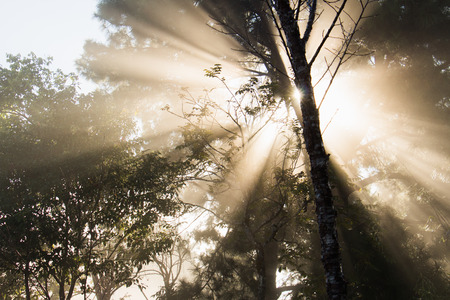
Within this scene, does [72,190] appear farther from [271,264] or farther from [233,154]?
[271,264]

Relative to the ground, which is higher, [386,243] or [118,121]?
[118,121]

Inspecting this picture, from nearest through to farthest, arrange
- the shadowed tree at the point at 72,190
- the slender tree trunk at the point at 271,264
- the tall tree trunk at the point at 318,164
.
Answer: the tall tree trunk at the point at 318,164, the shadowed tree at the point at 72,190, the slender tree trunk at the point at 271,264

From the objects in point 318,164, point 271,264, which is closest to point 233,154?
point 318,164

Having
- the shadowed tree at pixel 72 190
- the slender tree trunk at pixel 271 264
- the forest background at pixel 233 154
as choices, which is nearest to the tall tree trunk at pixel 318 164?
the forest background at pixel 233 154

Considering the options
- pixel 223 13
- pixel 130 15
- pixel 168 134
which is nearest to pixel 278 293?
pixel 168 134

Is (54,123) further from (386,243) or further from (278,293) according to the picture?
(278,293)

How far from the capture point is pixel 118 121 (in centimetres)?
768

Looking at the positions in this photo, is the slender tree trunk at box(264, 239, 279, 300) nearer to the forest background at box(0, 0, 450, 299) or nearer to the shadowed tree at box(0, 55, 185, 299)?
the forest background at box(0, 0, 450, 299)

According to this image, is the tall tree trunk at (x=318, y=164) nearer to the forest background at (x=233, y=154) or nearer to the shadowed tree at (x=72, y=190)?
the forest background at (x=233, y=154)

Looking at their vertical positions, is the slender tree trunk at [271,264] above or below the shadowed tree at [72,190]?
below

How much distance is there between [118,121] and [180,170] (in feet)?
7.82

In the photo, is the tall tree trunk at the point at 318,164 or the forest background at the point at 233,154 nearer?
the tall tree trunk at the point at 318,164

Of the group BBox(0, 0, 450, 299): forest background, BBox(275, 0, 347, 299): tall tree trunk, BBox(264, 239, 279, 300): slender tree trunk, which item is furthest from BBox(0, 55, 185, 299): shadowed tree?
BBox(264, 239, 279, 300): slender tree trunk

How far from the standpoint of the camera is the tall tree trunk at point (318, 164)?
103 inches
